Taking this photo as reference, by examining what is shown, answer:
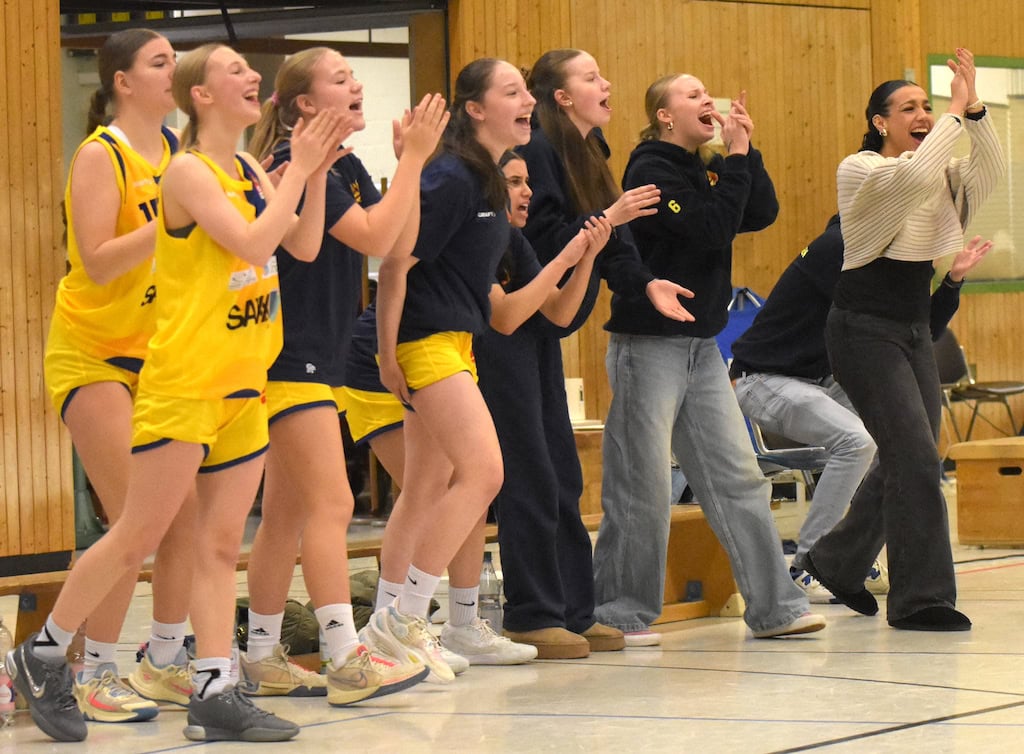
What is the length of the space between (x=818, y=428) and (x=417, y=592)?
6.84 feet

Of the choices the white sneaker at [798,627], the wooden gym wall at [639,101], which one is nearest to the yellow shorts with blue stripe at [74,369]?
the white sneaker at [798,627]

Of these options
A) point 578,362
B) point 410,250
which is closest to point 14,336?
point 578,362

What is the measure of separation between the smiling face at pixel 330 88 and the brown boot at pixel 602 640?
1685 millimetres

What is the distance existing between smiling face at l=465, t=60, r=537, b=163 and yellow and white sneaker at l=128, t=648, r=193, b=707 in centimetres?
157

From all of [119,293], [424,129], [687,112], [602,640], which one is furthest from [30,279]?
[424,129]

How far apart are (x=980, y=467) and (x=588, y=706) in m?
4.29

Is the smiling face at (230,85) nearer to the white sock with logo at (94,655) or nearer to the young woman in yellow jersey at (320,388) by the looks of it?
the young woman in yellow jersey at (320,388)

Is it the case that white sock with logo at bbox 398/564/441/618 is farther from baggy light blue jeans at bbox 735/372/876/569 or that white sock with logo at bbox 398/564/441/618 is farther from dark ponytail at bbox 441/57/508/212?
baggy light blue jeans at bbox 735/372/876/569

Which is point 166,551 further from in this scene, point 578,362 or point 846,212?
point 578,362

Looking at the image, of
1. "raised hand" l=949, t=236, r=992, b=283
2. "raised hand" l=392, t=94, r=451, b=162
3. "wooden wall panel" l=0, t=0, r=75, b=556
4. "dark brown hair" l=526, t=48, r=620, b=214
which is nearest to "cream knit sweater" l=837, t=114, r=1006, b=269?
"raised hand" l=949, t=236, r=992, b=283

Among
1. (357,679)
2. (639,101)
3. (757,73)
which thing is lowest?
(357,679)

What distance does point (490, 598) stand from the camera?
5066 millimetres

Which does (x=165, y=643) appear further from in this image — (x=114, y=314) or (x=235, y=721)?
(x=114, y=314)

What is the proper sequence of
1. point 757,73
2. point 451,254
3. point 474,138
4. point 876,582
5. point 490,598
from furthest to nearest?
point 757,73
point 876,582
point 490,598
point 474,138
point 451,254
